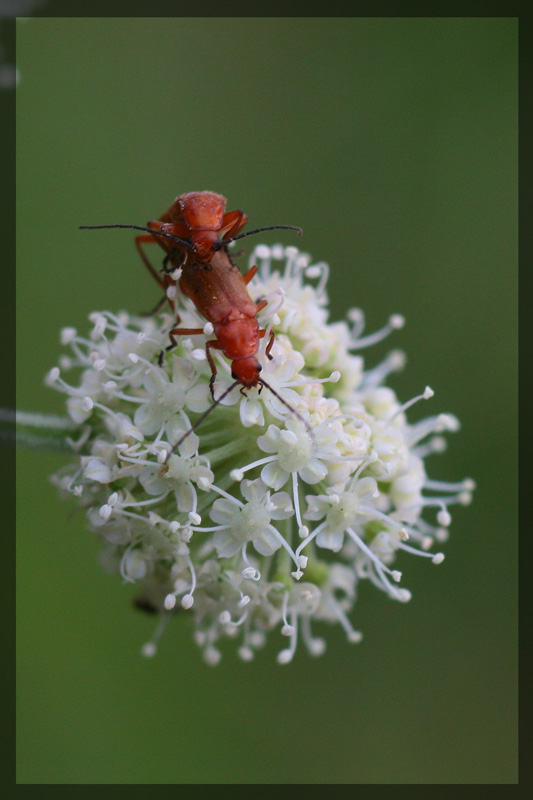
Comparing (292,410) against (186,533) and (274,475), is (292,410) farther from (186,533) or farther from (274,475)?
(186,533)

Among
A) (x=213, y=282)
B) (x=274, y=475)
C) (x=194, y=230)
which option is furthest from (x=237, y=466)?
(x=194, y=230)

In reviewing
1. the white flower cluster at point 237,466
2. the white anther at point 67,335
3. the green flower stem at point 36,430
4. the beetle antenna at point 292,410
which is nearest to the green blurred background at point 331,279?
the white anther at point 67,335

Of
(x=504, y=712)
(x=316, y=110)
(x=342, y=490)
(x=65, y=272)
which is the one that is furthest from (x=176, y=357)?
(x=504, y=712)

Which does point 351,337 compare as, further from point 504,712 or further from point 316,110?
point 504,712

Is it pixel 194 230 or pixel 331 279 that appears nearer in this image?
pixel 194 230

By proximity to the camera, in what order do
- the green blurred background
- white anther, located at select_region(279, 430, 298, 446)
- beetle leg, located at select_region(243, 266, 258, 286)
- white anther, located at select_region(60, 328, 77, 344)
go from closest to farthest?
white anther, located at select_region(279, 430, 298, 446) → beetle leg, located at select_region(243, 266, 258, 286) → white anther, located at select_region(60, 328, 77, 344) → the green blurred background

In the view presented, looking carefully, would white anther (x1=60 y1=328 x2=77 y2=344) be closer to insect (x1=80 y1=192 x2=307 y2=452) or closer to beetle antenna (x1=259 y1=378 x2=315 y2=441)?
insect (x1=80 y1=192 x2=307 y2=452)

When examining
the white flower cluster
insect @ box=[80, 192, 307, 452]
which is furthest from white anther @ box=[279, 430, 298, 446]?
insect @ box=[80, 192, 307, 452]
